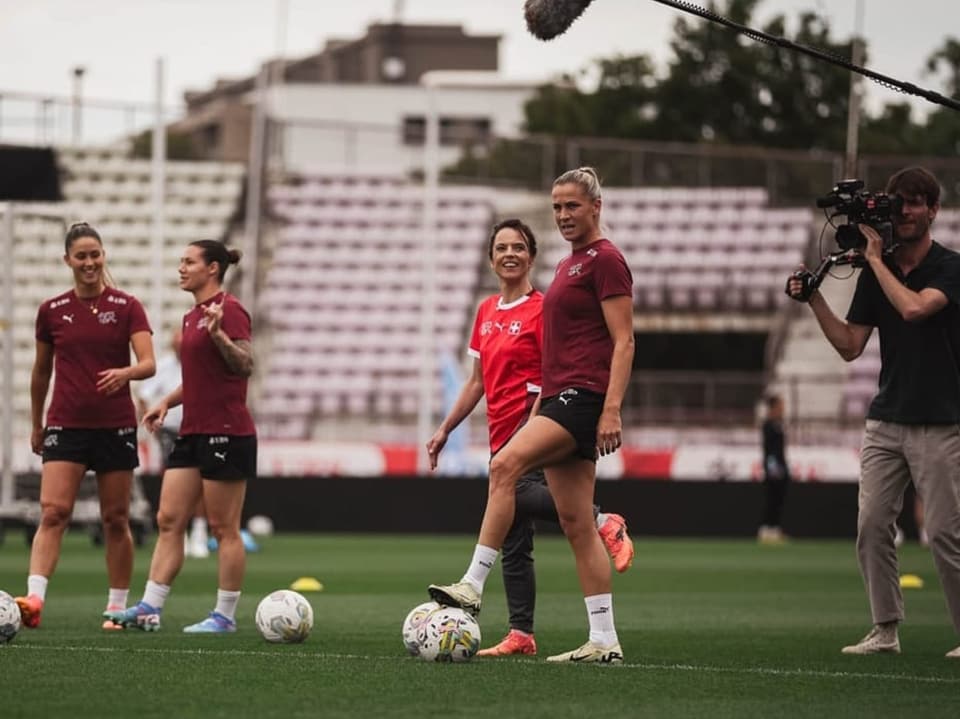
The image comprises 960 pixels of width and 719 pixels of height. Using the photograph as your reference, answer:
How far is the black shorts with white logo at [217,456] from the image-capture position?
10.8m

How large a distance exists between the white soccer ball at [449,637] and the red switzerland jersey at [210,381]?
2.32m

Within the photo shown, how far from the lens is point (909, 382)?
9.90 meters

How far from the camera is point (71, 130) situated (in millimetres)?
34812

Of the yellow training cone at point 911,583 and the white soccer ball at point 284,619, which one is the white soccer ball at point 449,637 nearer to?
the white soccer ball at point 284,619

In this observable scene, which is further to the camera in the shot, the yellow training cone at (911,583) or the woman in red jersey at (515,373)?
the yellow training cone at (911,583)

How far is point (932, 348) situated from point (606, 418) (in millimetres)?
2124

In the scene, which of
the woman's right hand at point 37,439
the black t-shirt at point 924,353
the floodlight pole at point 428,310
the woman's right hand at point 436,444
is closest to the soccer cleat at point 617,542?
the woman's right hand at point 436,444

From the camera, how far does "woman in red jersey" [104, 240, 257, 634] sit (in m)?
10.8

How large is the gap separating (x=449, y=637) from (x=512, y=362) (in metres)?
1.57

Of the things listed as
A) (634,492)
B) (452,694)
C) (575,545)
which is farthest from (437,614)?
(634,492)

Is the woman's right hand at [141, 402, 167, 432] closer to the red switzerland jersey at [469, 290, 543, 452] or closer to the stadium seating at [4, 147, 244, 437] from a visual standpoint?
the red switzerland jersey at [469, 290, 543, 452]

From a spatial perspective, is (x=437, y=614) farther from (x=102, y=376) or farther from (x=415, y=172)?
(x=415, y=172)

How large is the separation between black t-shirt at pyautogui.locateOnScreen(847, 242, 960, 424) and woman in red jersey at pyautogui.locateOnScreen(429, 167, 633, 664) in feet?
5.47

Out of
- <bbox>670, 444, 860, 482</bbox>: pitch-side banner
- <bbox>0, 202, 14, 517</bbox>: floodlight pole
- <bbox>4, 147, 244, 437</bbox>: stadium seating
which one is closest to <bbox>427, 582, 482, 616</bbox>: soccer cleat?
<bbox>0, 202, 14, 517</bbox>: floodlight pole
